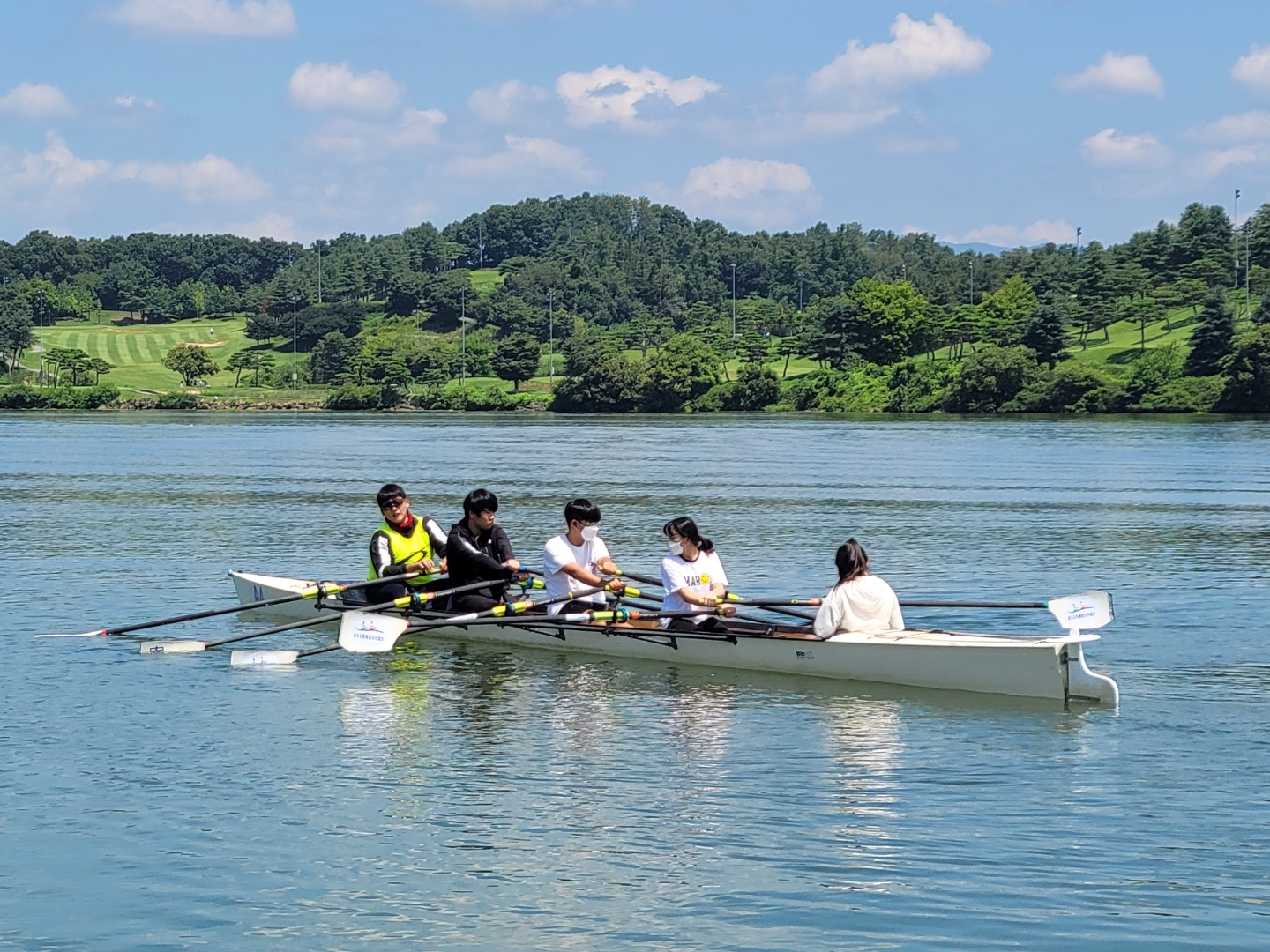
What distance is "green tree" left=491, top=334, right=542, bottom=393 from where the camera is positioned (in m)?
159

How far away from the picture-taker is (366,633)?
712 inches

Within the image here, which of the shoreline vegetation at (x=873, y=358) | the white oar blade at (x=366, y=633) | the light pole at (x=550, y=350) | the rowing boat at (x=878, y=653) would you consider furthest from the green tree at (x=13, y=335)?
the white oar blade at (x=366, y=633)

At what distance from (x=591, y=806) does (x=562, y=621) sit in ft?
21.2

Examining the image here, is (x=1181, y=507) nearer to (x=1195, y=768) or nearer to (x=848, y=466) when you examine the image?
(x=848, y=466)

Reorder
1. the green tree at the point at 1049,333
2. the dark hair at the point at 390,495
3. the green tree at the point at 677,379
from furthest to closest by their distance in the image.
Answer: the green tree at the point at 677,379, the green tree at the point at 1049,333, the dark hair at the point at 390,495

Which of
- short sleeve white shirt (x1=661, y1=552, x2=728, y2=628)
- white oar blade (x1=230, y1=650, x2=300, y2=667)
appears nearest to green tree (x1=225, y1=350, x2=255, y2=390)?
white oar blade (x1=230, y1=650, x2=300, y2=667)

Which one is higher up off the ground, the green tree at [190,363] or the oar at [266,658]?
the green tree at [190,363]

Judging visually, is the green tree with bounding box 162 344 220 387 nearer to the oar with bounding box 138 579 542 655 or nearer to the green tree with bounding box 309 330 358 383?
the green tree with bounding box 309 330 358 383

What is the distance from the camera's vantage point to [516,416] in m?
140

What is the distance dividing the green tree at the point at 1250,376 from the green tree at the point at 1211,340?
151 inches

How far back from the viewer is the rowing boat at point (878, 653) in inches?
634

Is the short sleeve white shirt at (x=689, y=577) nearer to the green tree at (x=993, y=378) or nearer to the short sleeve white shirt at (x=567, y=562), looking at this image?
the short sleeve white shirt at (x=567, y=562)

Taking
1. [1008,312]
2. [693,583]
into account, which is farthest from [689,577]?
[1008,312]

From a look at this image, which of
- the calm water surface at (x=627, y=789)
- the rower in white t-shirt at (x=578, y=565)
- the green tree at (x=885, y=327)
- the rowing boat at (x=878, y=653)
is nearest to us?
the calm water surface at (x=627, y=789)
